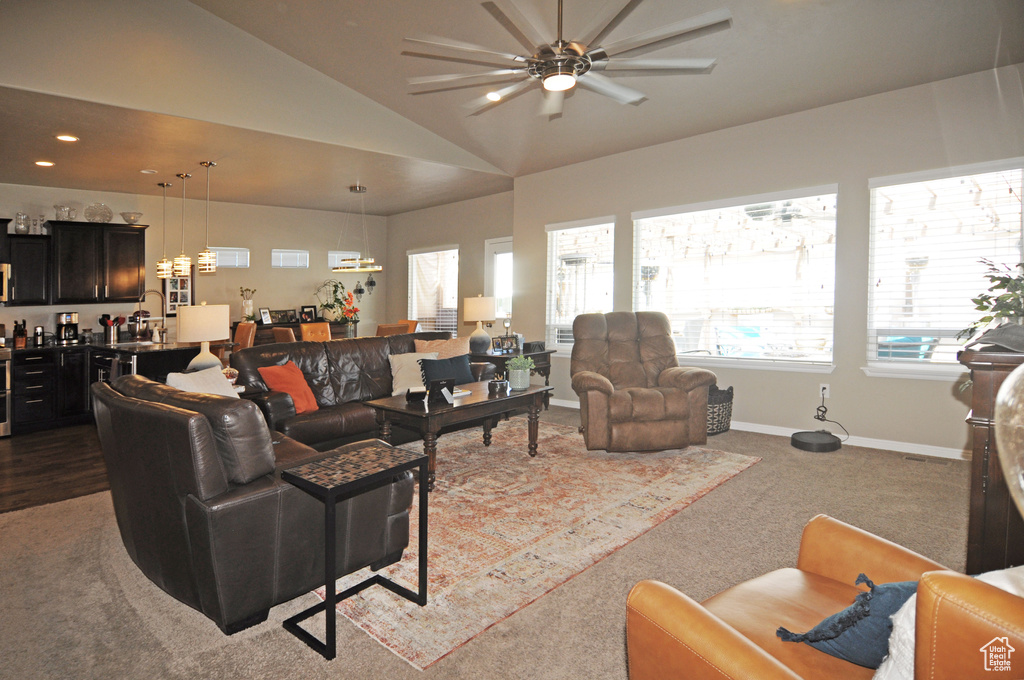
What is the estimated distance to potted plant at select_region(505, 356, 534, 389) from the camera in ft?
14.9

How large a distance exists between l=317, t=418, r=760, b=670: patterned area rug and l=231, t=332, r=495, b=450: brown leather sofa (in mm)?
751

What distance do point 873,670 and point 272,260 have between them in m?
9.50

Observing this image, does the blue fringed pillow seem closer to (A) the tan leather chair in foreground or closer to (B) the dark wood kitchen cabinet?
(A) the tan leather chair in foreground

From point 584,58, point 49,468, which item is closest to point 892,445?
point 584,58

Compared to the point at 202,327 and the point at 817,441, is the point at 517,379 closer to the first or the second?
the point at 202,327

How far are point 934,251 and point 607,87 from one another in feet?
10.3

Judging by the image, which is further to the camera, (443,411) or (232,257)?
(232,257)

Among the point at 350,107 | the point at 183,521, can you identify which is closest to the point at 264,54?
the point at 350,107

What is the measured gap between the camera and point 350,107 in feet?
19.1

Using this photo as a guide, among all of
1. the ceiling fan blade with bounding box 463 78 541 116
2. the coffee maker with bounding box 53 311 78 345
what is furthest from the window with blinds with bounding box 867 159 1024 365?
the coffee maker with bounding box 53 311 78 345

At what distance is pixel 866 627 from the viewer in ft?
3.68

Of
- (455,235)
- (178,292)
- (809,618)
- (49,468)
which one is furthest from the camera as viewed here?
(455,235)

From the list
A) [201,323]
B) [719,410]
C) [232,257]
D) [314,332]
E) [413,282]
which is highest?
[232,257]

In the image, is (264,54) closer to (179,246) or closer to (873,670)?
(179,246)
